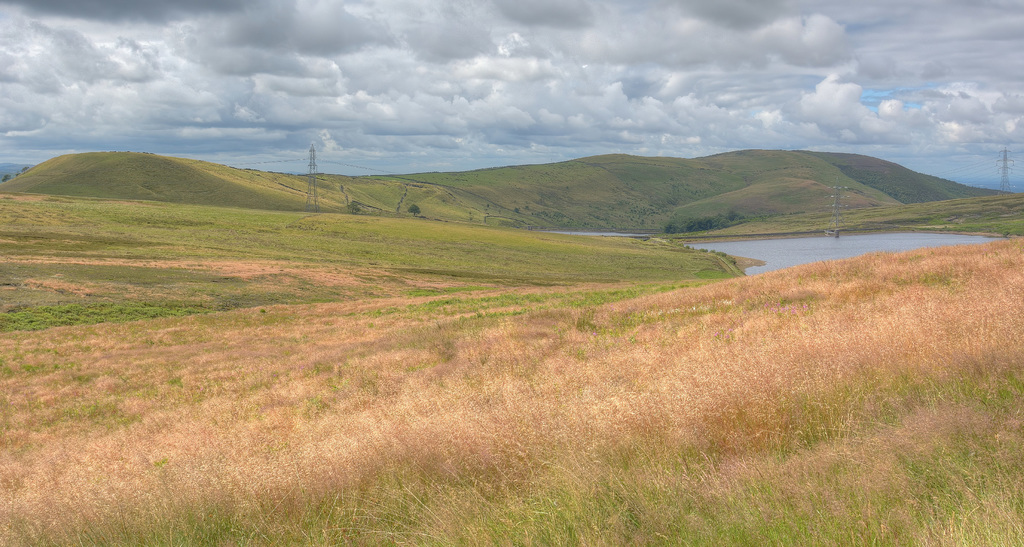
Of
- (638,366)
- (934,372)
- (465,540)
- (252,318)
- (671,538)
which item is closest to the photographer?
(671,538)

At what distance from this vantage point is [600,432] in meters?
5.82

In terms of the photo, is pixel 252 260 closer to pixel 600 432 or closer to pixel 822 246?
pixel 600 432

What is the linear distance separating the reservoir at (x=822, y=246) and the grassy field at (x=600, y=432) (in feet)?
315

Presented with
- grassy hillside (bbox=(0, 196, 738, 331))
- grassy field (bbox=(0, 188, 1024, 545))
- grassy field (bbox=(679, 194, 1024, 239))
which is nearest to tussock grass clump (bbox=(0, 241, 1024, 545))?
grassy field (bbox=(0, 188, 1024, 545))

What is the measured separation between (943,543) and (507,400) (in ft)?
15.9

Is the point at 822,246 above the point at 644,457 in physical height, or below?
below

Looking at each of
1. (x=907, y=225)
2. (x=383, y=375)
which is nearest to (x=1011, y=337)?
(x=383, y=375)

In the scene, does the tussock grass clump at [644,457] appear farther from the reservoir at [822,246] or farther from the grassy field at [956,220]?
the grassy field at [956,220]

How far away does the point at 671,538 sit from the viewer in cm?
408

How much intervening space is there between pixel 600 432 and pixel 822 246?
15914cm

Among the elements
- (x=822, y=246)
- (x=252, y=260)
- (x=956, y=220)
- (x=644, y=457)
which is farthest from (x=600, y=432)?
(x=956, y=220)

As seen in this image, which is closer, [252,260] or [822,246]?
[252,260]

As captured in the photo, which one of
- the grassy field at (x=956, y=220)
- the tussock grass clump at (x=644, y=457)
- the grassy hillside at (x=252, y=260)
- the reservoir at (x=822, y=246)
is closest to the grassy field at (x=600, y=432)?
the tussock grass clump at (x=644, y=457)

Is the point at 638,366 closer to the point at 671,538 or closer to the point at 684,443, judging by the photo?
the point at 684,443
